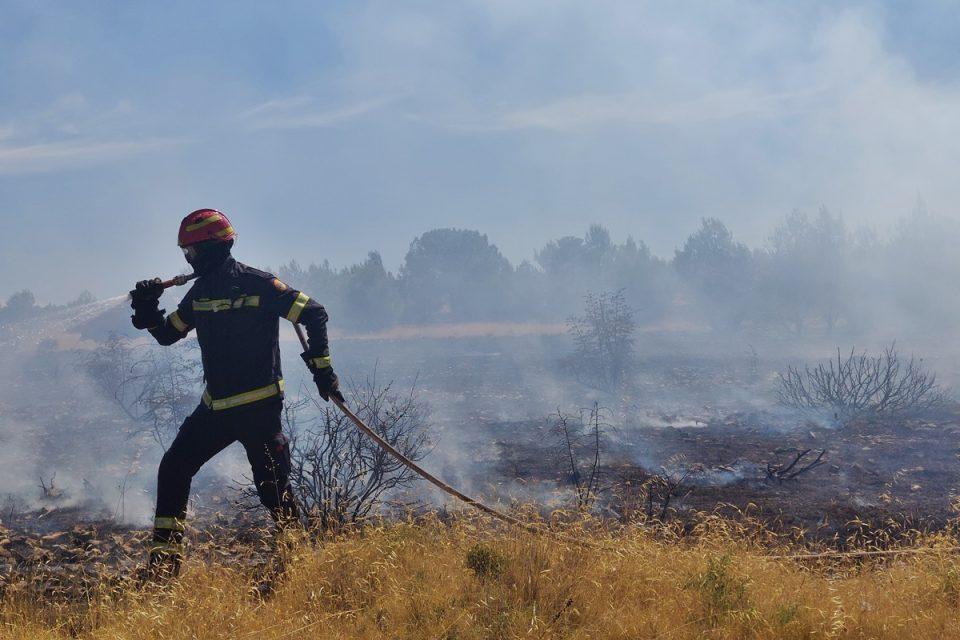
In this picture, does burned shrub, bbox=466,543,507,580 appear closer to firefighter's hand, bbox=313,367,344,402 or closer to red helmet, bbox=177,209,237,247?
firefighter's hand, bbox=313,367,344,402

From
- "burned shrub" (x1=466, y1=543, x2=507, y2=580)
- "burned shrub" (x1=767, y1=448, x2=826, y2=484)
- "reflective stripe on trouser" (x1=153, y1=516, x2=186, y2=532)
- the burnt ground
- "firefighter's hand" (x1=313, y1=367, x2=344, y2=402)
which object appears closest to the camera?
"burned shrub" (x1=466, y1=543, x2=507, y2=580)

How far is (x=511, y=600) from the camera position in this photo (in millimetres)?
3127

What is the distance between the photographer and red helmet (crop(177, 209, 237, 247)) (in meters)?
3.99

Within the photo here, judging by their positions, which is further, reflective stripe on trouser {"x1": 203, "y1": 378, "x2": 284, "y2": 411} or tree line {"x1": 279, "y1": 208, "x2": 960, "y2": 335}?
tree line {"x1": 279, "y1": 208, "x2": 960, "y2": 335}

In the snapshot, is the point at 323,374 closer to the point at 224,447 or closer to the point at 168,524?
the point at 224,447

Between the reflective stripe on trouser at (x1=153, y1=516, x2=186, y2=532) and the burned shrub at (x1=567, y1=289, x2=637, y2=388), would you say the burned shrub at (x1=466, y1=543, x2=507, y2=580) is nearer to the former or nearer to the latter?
the reflective stripe on trouser at (x1=153, y1=516, x2=186, y2=532)

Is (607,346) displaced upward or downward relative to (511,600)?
upward

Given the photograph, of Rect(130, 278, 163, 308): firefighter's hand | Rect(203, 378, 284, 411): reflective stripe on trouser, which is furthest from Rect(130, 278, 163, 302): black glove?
Rect(203, 378, 284, 411): reflective stripe on trouser

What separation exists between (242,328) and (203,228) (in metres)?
0.63

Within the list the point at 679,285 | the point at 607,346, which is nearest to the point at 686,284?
the point at 679,285

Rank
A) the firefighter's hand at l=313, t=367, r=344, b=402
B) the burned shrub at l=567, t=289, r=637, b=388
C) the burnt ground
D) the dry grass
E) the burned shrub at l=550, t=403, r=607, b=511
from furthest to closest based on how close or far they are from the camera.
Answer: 1. the burned shrub at l=567, t=289, r=637, b=388
2. the burned shrub at l=550, t=403, r=607, b=511
3. the burnt ground
4. the firefighter's hand at l=313, t=367, r=344, b=402
5. the dry grass

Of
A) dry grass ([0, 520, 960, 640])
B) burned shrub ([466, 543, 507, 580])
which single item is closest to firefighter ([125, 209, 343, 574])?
dry grass ([0, 520, 960, 640])

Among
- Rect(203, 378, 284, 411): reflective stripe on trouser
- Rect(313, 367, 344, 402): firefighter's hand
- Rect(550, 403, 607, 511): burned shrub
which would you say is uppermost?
Rect(313, 367, 344, 402): firefighter's hand

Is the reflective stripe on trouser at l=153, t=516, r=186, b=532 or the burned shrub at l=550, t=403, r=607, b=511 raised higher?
the reflective stripe on trouser at l=153, t=516, r=186, b=532
